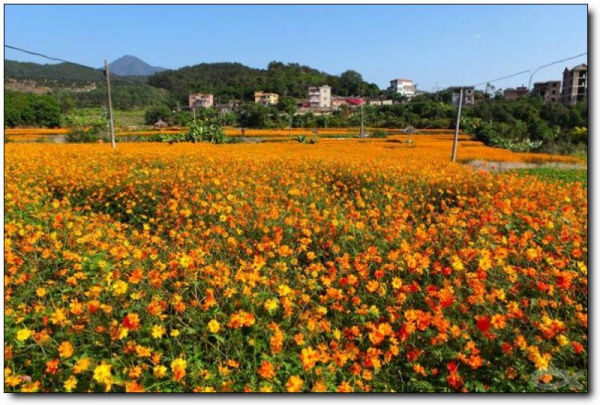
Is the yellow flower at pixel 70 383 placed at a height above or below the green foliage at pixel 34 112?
below

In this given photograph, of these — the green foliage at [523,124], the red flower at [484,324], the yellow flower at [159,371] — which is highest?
the green foliage at [523,124]

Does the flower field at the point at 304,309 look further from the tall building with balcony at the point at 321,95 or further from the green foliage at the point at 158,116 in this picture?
the tall building with balcony at the point at 321,95

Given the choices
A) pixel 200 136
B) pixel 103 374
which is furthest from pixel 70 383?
pixel 200 136

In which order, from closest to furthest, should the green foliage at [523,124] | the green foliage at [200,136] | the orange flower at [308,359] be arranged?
the orange flower at [308,359] → the green foliage at [200,136] → the green foliage at [523,124]

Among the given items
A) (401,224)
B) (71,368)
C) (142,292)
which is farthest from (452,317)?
(71,368)

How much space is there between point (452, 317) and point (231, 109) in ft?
163

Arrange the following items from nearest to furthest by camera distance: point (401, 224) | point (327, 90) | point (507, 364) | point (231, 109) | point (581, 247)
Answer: point (507, 364), point (581, 247), point (401, 224), point (231, 109), point (327, 90)

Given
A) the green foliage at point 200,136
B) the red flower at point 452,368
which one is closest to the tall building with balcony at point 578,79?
the red flower at point 452,368

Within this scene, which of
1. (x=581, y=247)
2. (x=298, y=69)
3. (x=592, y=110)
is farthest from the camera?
(x=298, y=69)

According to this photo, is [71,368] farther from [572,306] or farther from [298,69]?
[298,69]

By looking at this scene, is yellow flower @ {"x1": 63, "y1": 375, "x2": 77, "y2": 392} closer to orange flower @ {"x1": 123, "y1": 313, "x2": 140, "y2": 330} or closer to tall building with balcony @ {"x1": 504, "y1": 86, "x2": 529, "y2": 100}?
orange flower @ {"x1": 123, "y1": 313, "x2": 140, "y2": 330}

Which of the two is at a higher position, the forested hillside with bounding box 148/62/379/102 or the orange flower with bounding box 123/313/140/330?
the forested hillside with bounding box 148/62/379/102

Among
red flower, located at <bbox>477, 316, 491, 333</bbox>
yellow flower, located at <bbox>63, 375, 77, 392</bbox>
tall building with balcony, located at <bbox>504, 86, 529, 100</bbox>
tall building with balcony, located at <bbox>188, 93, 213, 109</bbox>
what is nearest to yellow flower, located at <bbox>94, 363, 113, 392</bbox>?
yellow flower, located at <bbox>63, 375, 77, 392</bbox>

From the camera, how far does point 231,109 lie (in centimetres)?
4966
